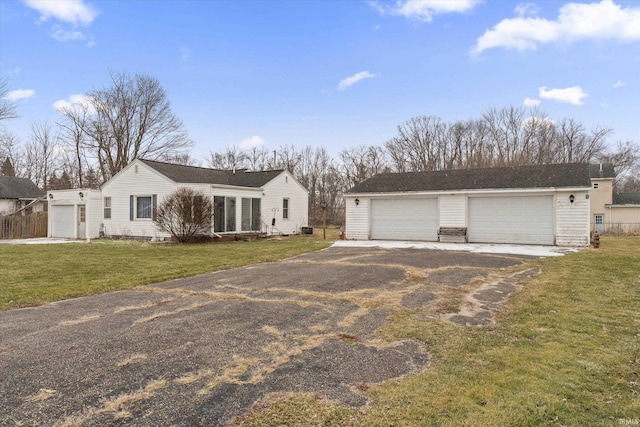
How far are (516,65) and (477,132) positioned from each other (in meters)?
19.5

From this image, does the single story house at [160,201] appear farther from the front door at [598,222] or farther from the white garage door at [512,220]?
the front door at [598,222]

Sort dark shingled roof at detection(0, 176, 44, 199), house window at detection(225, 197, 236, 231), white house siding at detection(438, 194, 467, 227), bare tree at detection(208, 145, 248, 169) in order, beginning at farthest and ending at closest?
bare tree at detection(208, 145, 248, 169) < dark shingled roof at detection(0, 176, 44, 199) < house window at detection(225, 197, 236, 231) < white house siding at detection(438, 194, 467, 227)

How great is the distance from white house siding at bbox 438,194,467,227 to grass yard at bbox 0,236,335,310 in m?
6.32

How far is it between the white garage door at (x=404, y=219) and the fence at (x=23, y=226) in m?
18.5

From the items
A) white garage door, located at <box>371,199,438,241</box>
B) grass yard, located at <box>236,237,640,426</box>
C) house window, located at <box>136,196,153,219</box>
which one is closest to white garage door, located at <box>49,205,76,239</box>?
house window, located at <box>136,196,153,219</box>

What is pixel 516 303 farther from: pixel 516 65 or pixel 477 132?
pixel 477 132

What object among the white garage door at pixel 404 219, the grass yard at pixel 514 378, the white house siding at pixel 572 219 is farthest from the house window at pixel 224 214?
the white house siding at pixel 572 219

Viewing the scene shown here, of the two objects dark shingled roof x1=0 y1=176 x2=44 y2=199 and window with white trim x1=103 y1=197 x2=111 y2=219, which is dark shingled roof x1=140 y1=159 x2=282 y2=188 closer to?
window with white trim x1=103 y1=197 x2=111 y2=219

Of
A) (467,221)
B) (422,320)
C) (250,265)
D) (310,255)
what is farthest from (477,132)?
(422,320)

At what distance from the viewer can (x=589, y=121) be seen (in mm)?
37031

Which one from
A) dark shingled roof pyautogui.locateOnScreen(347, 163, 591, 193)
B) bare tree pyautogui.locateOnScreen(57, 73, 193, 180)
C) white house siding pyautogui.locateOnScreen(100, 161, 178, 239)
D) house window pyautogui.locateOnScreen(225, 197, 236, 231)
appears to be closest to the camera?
dark shingled roof pyautogui.locateOnScreen(347, 163, 591, 193)

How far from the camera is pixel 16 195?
28391 mm

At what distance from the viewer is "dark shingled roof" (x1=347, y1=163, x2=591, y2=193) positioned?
15.5 meters

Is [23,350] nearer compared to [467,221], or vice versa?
[23,350]
